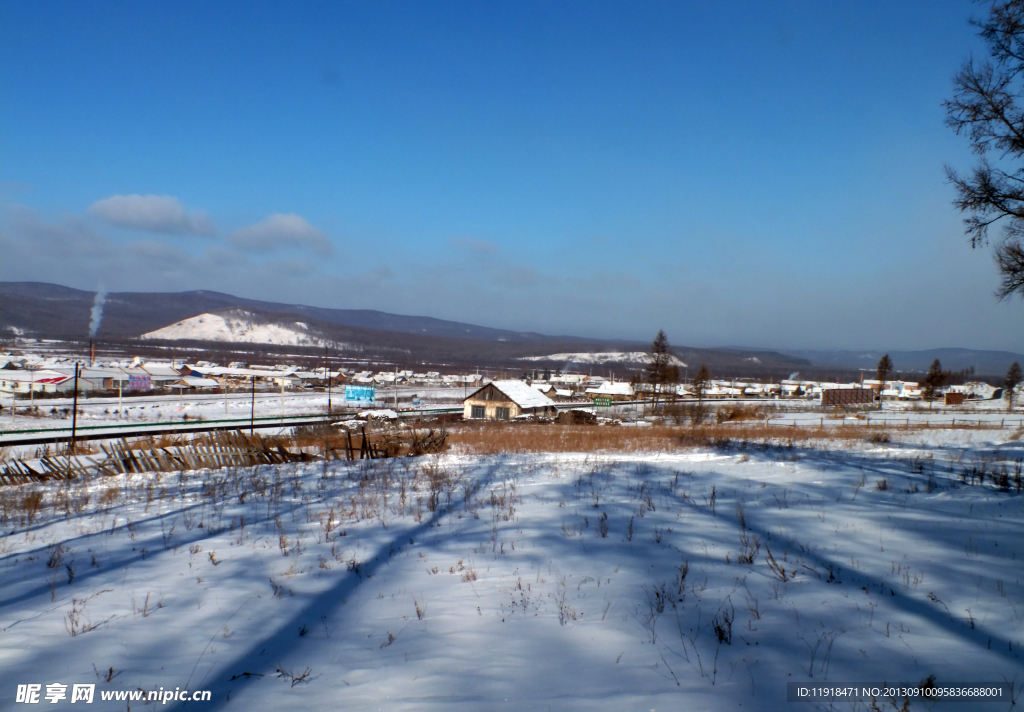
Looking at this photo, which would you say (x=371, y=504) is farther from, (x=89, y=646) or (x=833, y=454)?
(x=833, y=454)

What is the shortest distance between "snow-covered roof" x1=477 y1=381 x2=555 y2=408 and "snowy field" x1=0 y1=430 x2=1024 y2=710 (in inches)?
1681

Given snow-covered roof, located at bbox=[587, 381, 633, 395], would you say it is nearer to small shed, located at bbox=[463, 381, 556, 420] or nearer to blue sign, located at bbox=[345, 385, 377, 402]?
small shed, located at bbox=[463, 381, 556, 420]

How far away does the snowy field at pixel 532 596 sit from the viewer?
10.1ft

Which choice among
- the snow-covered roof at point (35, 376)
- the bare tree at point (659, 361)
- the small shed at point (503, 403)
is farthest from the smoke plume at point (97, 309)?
the bare tree at point (659, 361)

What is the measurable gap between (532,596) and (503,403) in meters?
46.7

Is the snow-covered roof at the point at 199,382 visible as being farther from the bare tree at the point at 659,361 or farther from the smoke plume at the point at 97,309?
the bare tree at the point at 659,361

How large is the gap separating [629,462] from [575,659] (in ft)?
23.8

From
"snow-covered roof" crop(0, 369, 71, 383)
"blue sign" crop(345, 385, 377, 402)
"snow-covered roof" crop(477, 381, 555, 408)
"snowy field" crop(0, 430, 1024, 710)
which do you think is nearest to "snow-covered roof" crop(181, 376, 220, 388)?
"snow-covered roof" crop(0, 369, 71, 383)

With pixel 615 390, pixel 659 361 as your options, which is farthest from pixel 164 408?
pixel 615 390

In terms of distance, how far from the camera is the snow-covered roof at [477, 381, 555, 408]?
50438 millimetres

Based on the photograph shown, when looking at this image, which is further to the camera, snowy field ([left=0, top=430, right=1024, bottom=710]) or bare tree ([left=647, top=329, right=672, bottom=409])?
bare tree ([left=647, top=329, right=672, bottom=409])

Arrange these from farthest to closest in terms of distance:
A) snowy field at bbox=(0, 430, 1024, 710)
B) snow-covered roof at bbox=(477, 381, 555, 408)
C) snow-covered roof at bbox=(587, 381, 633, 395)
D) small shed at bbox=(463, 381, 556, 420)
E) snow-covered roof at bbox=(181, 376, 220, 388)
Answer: snow-covered roof at bbox=(587, 381, 633, 395)
snow-covered roof at bbox=(181, 376, 220, 388)
snow-covered roof at bbox=(477, 381, 555, 408)
small shed at bbox=(463, 381, 556, 420)
snowy field at bbox=(0, 430, 1024, 710)

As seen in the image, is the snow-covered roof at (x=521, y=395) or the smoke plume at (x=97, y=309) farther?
the smoke plume at (x=97, y=309)

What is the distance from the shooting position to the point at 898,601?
12.5 feet
